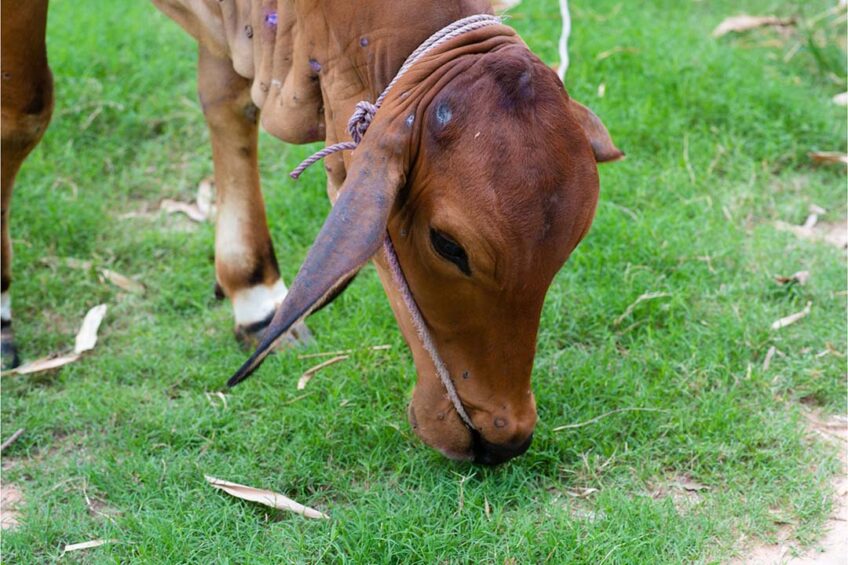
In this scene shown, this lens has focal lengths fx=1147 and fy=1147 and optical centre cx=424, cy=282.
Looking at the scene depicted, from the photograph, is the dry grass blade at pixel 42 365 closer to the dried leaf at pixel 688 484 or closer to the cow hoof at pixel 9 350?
the cow hoof at pixel 9 350

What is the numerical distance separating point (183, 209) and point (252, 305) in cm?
110

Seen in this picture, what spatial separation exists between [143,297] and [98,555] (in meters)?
1.57

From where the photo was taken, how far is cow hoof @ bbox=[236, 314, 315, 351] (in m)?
4.07

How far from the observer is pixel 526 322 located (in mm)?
2896

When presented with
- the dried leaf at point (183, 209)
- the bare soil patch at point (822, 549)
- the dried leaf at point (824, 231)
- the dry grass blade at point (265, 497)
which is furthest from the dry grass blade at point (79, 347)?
the dried leaf at point (824, 231)

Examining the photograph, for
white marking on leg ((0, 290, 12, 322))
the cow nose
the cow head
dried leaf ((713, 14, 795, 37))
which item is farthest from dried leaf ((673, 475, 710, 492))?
dried leaf ((713, 14, 795, 37))

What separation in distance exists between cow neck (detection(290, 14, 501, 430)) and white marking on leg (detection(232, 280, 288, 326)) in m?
1.17

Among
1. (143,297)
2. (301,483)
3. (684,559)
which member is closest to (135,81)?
(143,297)

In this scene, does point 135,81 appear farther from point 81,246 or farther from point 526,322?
point 526,322

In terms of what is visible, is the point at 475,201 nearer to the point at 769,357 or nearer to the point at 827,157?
the point at 769,357

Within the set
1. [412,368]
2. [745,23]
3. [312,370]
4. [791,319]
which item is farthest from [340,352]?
[745,23]

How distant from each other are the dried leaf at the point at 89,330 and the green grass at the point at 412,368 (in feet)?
0.15

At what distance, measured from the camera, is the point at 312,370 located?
153 inches

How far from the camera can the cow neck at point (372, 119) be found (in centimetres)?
288
